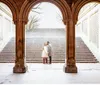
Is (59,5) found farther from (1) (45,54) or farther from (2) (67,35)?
(1) (45,54)

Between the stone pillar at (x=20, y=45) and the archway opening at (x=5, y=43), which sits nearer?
the stone pillar at (x=20, y=45)

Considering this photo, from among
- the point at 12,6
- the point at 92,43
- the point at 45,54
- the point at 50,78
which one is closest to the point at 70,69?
the point at 50,78

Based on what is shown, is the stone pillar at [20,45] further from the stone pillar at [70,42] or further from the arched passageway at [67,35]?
the stone pillar at [70,42]

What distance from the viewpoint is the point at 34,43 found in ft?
76.4

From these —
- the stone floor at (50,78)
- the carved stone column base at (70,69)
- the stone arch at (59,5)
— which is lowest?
the stone floor at (50,78)

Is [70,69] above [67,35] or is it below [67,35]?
below

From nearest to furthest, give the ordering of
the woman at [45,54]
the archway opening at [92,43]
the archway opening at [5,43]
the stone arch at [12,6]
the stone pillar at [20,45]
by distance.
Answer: the stone arch at [12,6] → the stone pillar at [20,45] → the woman at [45,54] → the archway opening at [92,43] → the archway opening at [5,43]

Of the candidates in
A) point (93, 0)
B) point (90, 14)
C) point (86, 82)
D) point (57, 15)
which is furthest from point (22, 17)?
point (57, 15)

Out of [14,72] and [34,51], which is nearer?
[14,72]

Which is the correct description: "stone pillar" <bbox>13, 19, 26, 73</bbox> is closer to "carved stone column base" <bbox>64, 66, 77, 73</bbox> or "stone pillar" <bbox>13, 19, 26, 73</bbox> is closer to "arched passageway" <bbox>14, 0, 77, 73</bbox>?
"arched passageway" <bbox>14, 0, 77, 73</bbox>

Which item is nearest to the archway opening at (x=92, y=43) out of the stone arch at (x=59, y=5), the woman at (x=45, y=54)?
the woman at (x=45, y=54)

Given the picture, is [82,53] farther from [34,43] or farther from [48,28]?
[48,28]

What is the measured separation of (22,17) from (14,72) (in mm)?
2708

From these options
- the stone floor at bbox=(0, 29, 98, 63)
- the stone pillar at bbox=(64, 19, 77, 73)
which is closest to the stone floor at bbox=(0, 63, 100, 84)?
the stone pillar at bbox=(64, 19, 77, 73)
